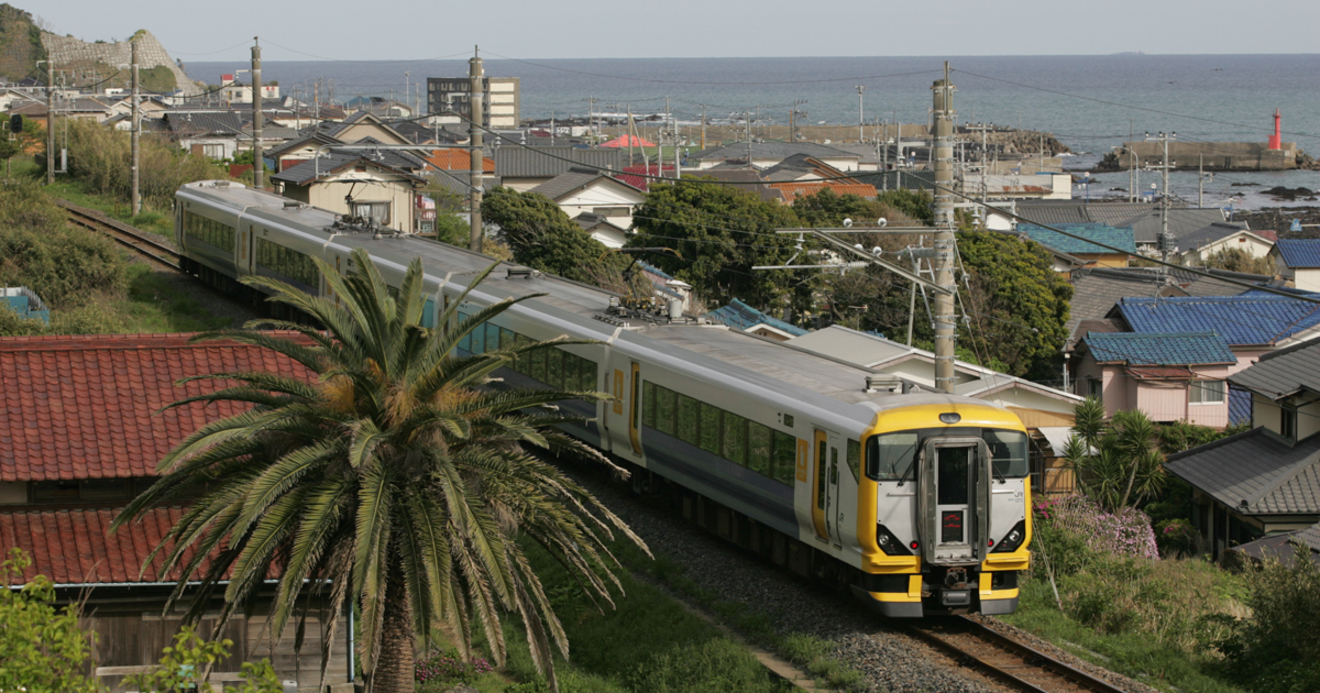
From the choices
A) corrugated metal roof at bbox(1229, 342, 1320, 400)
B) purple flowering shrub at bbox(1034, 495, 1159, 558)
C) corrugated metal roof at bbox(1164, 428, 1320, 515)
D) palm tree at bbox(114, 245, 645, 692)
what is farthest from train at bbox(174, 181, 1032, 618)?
corrugated metal roof at bbox(1229, 342, 1320, 400)

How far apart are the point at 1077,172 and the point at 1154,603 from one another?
117m

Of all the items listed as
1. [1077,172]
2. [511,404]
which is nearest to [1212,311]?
[511,404]

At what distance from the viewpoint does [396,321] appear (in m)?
11.7

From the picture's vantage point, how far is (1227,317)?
35.4m

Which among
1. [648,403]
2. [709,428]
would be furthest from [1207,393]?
[709,428]

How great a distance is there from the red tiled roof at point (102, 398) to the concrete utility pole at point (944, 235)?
24.7ft

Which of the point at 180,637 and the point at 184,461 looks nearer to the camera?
the point at 180,637

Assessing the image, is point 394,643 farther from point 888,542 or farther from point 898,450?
point 898,450

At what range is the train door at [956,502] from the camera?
13.4m

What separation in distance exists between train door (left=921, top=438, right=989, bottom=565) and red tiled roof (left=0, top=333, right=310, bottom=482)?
7088 mm

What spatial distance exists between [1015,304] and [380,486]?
93.4 ft

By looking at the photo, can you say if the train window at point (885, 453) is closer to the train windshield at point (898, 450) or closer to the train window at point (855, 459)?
the train windshield at point (898, 450)

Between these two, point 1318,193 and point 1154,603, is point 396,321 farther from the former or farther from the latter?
point 1318,193

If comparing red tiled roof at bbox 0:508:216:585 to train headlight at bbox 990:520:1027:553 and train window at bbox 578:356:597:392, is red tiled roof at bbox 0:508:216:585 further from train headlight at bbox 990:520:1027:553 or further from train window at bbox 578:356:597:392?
train headlight at bbox 990:520:1027:553
